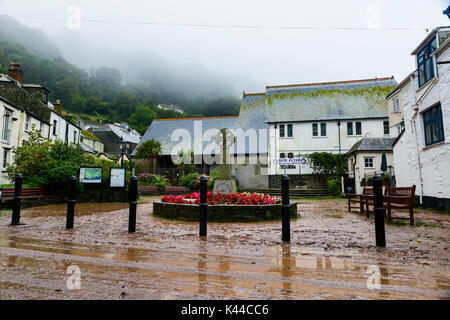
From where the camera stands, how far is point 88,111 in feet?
266

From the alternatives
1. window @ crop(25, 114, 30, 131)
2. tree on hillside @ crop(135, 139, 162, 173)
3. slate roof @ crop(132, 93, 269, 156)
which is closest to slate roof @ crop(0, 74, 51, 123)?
window @ crop(25, 114, 30, 131)

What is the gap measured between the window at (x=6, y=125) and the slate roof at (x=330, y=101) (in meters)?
22.4

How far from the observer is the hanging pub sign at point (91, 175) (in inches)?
526

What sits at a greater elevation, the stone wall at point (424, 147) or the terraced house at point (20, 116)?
the terraced house at point (20, 116)

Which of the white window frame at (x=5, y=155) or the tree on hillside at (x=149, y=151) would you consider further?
the tree on hillside at (x=149, y=151)

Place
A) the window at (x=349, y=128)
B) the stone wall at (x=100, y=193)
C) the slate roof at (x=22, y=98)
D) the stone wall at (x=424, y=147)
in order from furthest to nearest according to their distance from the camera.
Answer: the window at (x=349, y=128)
the slate roof at (x=22, y=98)
the stone wall at (x=100, y=193)
the stone wall at (x=424, y=147)

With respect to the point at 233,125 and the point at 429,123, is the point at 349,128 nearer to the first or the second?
the point at 233,125

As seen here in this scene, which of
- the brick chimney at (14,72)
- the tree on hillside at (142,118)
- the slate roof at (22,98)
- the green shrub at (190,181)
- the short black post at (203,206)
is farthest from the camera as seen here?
the tree on hillside at (142,118)

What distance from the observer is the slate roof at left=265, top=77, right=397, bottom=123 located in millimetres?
26016

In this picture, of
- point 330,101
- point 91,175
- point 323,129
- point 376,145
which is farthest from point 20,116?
point 330,101

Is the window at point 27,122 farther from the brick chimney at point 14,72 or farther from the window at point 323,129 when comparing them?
the window at point 323,129

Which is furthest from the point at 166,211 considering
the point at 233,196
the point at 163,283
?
the point at 163,283

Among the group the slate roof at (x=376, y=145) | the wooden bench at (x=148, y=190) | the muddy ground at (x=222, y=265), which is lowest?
the muddy ground at (x=222, y=265)

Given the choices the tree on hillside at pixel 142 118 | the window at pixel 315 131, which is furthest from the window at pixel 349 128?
the tree on hillside at pixel 142 118
